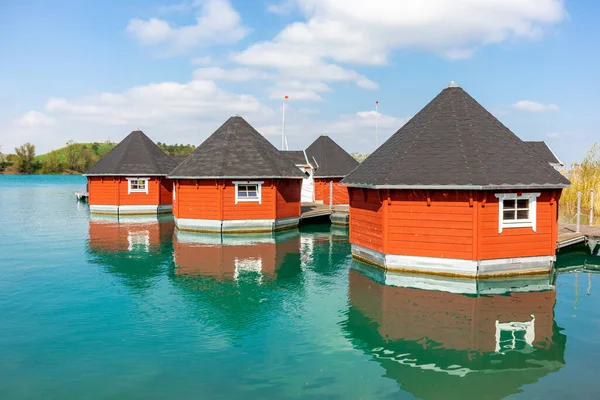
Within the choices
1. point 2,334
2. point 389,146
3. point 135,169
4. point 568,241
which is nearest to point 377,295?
point 389,146

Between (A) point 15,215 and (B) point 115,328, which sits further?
(A) point 15,215

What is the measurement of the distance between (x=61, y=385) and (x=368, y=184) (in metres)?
10.7

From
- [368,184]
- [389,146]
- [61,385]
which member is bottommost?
[61,385]

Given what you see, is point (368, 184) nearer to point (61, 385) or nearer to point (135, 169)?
point (61, 385)

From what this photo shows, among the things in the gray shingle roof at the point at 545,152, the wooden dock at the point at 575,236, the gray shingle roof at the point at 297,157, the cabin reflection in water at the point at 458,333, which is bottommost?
the cabin reflection in water at the point at 458,333

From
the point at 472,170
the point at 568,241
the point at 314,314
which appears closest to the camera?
the point at 314,314

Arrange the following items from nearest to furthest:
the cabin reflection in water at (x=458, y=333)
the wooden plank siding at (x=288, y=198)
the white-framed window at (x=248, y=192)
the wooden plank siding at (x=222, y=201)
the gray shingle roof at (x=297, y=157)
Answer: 1. the cabin reflection in water at (x=458, y=333)
2. the wooden plank siding at (x=222, y=201)
3. the white-framed window at (x=248, y=192)
4. the wooden plank siding at (x=288, y=198)
5. the gray shingle roof at (x=297, y=157)

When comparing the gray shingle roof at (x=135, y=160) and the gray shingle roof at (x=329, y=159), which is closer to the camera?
the gray shingle roof at (x=135, y=160)

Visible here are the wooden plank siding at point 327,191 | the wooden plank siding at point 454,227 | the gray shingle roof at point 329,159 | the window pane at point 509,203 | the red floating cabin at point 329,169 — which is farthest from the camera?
the gray shingle roof at point 329,159

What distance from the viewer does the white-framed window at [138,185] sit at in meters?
33.4

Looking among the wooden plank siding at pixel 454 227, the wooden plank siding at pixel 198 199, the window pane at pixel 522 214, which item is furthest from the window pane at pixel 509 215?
the wooden plank siding at pixel 198 199

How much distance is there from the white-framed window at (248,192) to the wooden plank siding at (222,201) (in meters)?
0.18

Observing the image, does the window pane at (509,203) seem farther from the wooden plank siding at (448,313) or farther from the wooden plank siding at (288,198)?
the wooden plank siding at (288,198)

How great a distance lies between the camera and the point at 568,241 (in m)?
18.5
